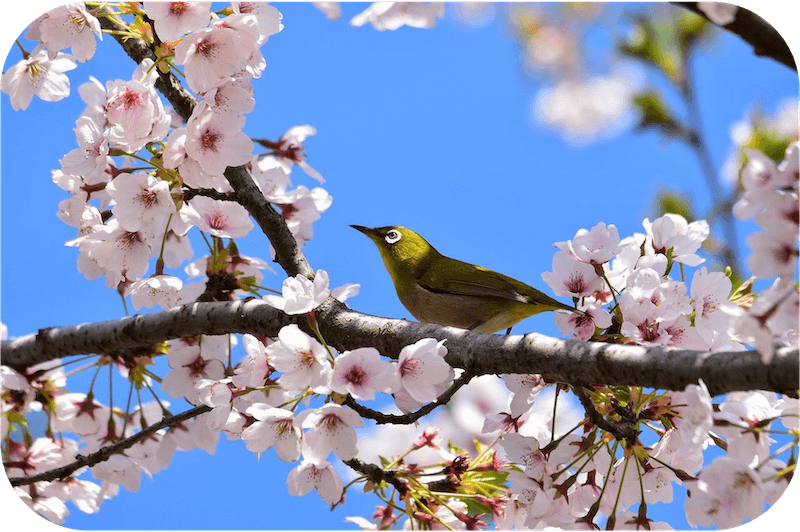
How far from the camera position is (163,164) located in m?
2.24

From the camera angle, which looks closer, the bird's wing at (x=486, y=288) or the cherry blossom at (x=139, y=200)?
the cherry blossom at (x=139, y=200)

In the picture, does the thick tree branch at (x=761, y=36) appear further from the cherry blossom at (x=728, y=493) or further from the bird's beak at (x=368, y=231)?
the bird's beak at (x=368, y=231)

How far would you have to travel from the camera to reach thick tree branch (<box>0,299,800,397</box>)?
4.70 ft

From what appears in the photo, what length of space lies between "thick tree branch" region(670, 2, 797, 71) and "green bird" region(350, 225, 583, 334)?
1288mm

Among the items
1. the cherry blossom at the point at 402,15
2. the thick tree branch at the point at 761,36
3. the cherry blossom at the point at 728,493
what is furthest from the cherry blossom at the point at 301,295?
the cherry blossom at the point at 402,15

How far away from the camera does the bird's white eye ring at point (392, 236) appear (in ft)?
11.8

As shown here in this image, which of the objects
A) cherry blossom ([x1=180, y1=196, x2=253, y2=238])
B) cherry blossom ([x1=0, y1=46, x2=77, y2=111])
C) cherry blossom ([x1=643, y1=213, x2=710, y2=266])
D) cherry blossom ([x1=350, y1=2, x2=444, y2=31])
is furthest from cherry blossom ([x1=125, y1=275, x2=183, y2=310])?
cherry blossom ([x1=643, y1=213, x2=710, y2=266])

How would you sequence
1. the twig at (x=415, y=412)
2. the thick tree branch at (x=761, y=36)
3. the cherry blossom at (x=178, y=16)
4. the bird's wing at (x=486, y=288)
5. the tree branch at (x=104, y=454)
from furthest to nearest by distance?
the bird's wing at (x=486, y=288), the tree branch at (x=104, y=454), the cherry blossom at (x=178, y=16), the twig at (x=415, y=412), the thick tree branch at (x=761, y=36)

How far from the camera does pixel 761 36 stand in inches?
60.6

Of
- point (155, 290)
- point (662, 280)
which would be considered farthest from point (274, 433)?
point (662, 280)

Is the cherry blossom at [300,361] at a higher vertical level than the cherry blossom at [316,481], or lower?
higher

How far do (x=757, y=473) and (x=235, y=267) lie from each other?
194 cm

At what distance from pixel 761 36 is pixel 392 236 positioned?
2253mm

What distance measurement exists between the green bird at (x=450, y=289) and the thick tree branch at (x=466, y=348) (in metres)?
0.91
